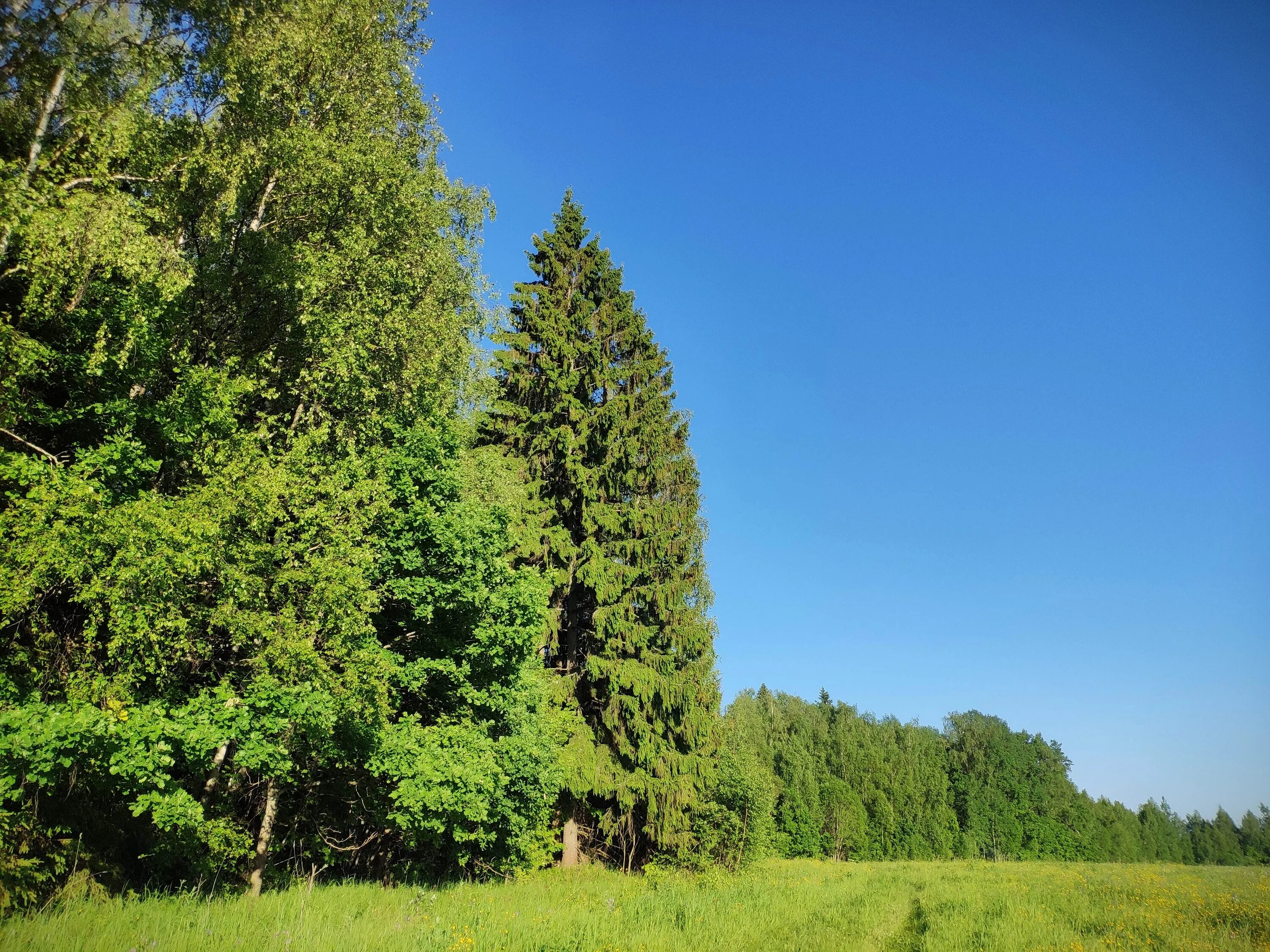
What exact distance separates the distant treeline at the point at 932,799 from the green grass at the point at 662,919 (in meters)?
29.5

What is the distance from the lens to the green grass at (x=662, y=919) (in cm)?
732

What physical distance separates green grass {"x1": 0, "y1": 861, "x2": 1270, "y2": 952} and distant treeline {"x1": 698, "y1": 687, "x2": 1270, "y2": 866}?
2952 cm

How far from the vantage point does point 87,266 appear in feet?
29.5

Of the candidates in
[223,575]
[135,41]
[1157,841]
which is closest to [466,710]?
[223,575]

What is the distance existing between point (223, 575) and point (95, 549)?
155 centimetres

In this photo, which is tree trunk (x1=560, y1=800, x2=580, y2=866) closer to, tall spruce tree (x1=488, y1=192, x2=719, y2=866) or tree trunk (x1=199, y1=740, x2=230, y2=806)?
tall spruce tree (x1=488, y1=192, x2=719, y2=866)

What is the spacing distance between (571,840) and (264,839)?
355 inches

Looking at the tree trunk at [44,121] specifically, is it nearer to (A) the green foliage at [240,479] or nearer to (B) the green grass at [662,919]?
(A) the green foliage at [240,479]

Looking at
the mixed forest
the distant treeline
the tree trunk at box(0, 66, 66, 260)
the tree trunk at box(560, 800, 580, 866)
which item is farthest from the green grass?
the distant treeline

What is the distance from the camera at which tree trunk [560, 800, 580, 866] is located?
1798cm

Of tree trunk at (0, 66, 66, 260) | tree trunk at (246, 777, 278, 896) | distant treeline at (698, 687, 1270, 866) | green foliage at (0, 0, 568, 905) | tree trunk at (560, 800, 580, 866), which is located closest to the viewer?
green foliage at (0, 0, 568, 905)

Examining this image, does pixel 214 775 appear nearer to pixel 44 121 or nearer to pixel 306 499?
pixel 306 499

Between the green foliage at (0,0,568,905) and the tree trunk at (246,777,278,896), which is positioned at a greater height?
the green foliage at (0,0,568,905)

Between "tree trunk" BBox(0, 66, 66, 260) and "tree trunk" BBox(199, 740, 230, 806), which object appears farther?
"tree trunk" BBox(199, 740, 230, 806)
